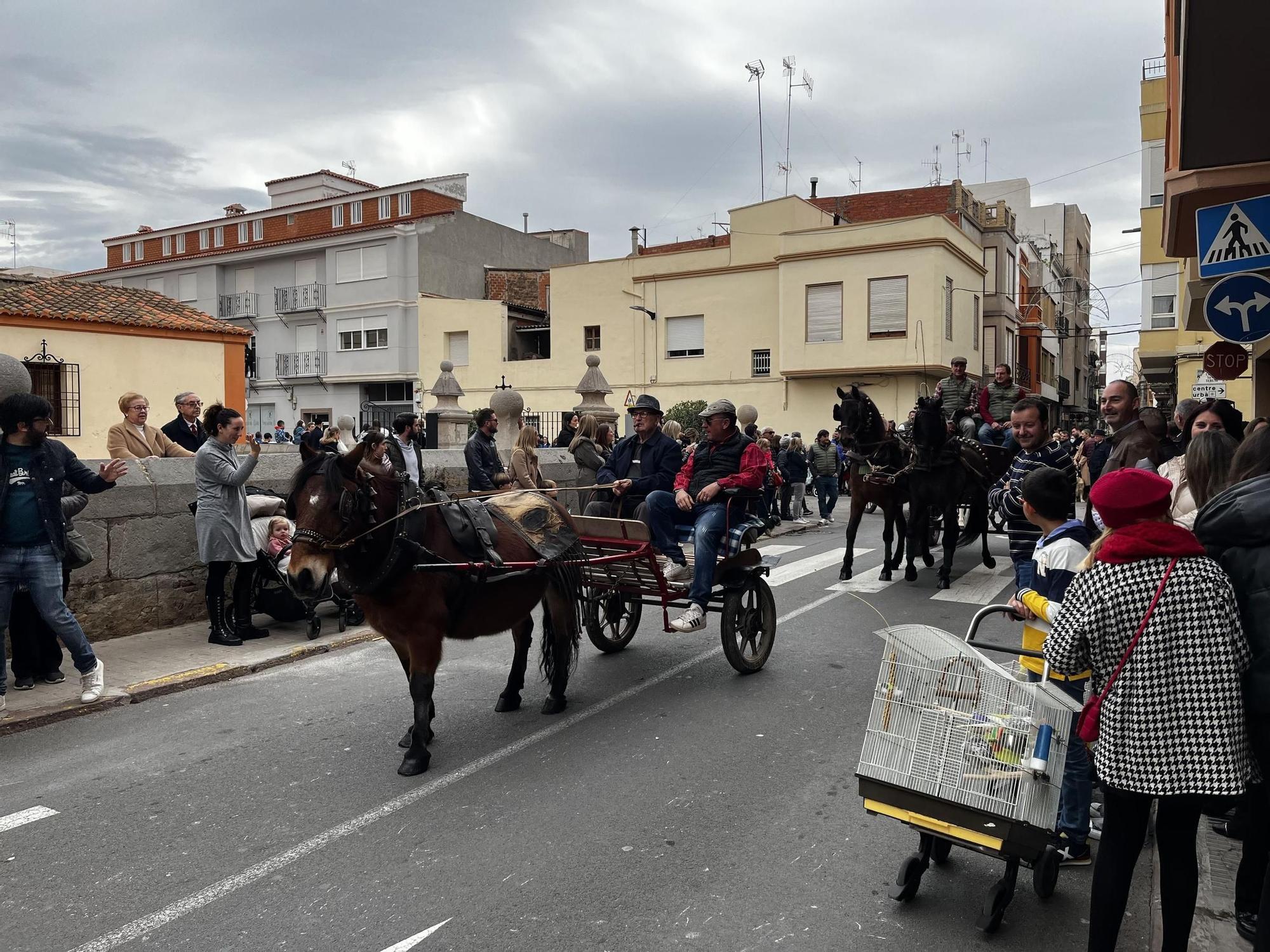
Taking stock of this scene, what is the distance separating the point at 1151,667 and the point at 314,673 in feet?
20.6

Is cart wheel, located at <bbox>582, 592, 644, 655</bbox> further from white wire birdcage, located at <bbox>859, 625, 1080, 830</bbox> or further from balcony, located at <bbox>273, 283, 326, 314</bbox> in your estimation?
balcony, located at <bbox>273, 283, 326, 314</bbox>

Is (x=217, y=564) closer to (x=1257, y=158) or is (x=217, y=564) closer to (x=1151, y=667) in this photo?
(x=1151, y=667)

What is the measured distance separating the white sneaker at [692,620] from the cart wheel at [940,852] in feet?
9.59

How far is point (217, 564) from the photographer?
26.7 ft

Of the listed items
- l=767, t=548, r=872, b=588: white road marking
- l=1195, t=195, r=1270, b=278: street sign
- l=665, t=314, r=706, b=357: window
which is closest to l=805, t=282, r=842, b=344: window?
l=665, t=314, r=706, b=357: window

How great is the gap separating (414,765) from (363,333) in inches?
1473

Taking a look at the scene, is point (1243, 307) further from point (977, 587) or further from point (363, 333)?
point (363, 333)

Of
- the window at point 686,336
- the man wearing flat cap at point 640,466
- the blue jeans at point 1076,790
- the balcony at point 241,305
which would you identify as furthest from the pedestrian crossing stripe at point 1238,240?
the balcony at point 241,305

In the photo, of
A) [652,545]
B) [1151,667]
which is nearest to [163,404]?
[652,545]

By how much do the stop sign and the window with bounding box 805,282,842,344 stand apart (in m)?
19.7

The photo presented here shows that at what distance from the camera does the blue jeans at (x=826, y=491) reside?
64.5 feet

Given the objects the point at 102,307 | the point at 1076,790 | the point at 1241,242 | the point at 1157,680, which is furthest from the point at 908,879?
the point at 102,307

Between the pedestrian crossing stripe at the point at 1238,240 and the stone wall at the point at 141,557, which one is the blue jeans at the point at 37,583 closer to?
the stone wall at the point at 141,557

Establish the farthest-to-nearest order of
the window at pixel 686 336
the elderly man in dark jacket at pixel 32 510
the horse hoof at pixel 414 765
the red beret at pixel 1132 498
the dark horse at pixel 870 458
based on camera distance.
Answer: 1. the window at pixel 686 336
2. the dark horse at pixel 870 458
3. the elderly man in dark jacket at pixel 32 510
4. the horse hoof at pixel 414 765
5. the red beret at pixel 1132 498
